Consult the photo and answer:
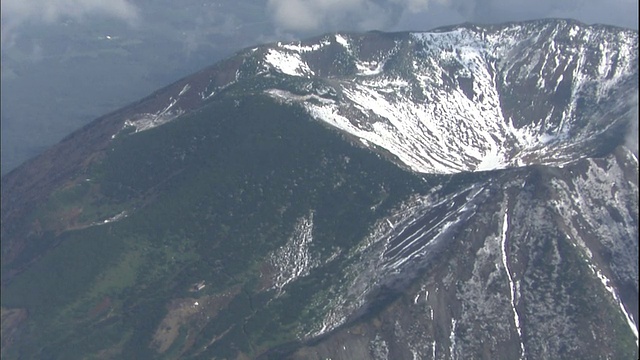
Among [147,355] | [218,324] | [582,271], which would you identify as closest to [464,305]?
[582,271]

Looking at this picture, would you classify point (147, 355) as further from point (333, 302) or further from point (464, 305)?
point (464, 305)

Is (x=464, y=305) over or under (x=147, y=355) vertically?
under

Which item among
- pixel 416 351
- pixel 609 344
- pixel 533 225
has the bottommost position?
pixel 609 344

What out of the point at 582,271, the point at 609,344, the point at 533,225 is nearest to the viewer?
the point at 609,344

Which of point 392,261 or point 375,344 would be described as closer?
point 375,344

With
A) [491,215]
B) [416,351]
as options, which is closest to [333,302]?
[416,351]

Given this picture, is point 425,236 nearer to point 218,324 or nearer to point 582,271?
point 582,271

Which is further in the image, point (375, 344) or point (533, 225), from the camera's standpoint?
point (533, 225)

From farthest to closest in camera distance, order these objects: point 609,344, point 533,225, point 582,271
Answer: point 533,225, point 582,271, point 609,344

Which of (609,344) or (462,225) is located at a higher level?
(462,225)
